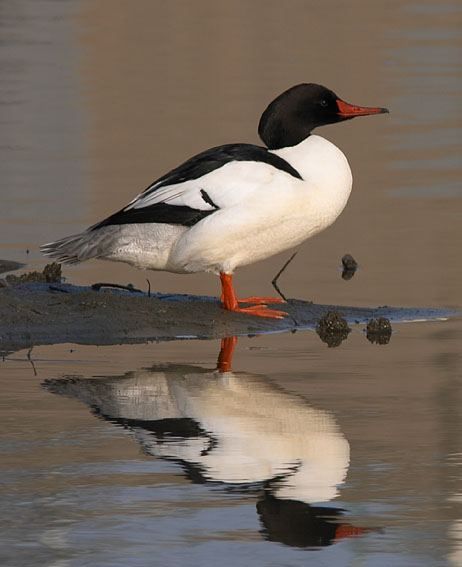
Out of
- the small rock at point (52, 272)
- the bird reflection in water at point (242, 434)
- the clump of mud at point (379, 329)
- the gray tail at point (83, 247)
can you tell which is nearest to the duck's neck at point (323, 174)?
the clump of mud at point (379, 329)

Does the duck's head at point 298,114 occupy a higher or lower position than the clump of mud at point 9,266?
higher

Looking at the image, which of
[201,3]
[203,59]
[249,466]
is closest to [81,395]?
[249,466]

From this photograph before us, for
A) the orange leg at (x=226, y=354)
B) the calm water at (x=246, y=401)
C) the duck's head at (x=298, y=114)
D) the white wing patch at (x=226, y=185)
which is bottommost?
the orange leg at (x=226, y=354)

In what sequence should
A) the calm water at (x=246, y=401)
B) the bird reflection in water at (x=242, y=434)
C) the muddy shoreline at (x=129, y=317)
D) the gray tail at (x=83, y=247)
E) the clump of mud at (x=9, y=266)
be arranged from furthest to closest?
the clump of mud at (x=9, y=266) → the gray tail at (x=83, y=247) → the muddy shoreline at (x=129, y=317) → the bird reflection in water at (x=242, y=434) → the calm water at (x=246, y=401)

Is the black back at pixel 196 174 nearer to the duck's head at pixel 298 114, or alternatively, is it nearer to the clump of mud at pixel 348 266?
the duck's head at pixel 298 114

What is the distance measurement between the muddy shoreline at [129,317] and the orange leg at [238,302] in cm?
4

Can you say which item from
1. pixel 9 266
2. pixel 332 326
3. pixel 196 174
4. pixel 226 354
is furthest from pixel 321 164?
pixel 9 266

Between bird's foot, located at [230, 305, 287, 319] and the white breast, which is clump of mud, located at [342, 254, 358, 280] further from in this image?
bird's foot, located at [230, 305, 287, 319]

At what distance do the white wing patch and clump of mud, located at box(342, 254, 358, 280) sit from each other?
1.49 metres

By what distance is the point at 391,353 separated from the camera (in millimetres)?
9062

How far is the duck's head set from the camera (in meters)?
10.5

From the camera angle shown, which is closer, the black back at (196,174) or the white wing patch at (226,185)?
the white wing patch at (226,185)

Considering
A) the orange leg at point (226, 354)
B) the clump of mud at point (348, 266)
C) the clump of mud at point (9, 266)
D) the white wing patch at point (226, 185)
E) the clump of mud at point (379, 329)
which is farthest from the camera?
→ the clump of mud at point (9, 266)

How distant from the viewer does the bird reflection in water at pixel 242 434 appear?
623 centimetres
